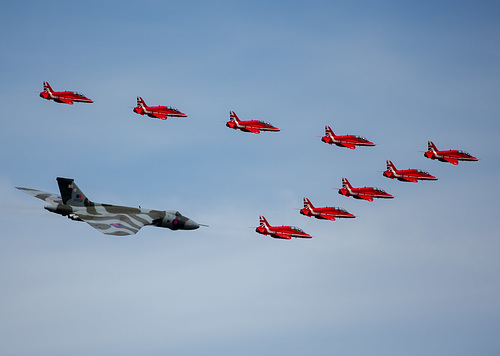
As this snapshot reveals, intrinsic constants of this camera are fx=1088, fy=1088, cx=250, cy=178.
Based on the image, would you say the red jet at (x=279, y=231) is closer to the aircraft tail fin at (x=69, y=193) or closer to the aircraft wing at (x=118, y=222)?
the aircraft wing at (x=118, y=222)

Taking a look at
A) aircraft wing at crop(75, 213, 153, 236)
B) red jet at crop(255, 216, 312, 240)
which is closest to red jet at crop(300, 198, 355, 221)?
red jet at crop(255, 216, 312, 240)

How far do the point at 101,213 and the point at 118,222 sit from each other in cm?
532

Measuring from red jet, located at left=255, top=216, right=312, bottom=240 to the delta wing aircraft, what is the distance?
50.0 feet

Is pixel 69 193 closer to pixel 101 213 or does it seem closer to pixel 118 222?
pixel 101 213

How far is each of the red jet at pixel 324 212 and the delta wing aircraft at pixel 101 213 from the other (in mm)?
22580

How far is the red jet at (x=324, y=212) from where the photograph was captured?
645 ft

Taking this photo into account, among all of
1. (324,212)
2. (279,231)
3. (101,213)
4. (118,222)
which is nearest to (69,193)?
(101,213)

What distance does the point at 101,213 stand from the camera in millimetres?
194125

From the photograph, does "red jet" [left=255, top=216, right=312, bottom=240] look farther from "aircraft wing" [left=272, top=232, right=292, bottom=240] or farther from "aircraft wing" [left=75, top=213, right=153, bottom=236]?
"aircraft wing" [left=75, top=213, right=153, bottom=236]

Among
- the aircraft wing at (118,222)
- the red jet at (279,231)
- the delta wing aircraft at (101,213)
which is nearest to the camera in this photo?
the aircraft wing at (118,222)

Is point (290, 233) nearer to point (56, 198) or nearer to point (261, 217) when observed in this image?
point (261, 217)

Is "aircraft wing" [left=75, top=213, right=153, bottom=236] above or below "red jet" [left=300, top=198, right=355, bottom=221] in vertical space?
below

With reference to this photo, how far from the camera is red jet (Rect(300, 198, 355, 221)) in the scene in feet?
645

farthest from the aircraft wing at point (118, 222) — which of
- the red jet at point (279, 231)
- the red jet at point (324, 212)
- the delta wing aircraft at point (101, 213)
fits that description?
the red jet at point (324, 212)
